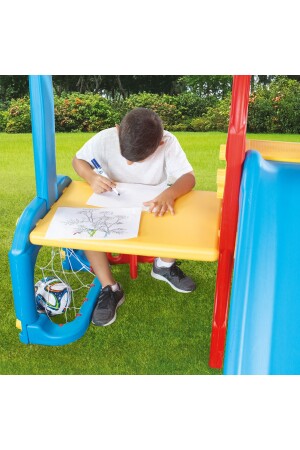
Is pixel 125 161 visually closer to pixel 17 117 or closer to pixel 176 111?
pixel 176 111

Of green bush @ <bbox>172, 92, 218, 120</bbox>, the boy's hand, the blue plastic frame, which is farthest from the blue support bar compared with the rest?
green bush @ <bbox>172, 92, 218, 120</bbox>

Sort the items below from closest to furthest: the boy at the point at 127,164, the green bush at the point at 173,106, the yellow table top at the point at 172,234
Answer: the yellow table top at the point at 172,234, the boy at the point at 127,164, the green bush at the point at 173,106

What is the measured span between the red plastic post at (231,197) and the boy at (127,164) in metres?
0.37

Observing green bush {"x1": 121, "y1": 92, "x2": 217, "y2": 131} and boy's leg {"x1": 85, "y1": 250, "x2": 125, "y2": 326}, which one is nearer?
boy's leg {"x1": 85, "y1": 250, "x2": 125, "y2": 326}

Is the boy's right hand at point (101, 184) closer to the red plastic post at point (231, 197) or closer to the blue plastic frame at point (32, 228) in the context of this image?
the blue plastic frame at point (32, 228)

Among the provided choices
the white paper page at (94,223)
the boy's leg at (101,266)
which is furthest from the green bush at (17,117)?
the white paper page at (94,223)

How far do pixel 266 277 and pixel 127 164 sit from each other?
3.30 ft

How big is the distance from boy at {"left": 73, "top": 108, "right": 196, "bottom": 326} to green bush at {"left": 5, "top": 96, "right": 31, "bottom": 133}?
13.6 ft

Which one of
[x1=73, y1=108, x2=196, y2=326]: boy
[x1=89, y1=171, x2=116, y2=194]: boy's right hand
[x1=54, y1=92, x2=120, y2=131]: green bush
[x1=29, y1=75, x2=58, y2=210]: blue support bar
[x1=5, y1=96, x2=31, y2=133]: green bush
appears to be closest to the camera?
[x1=29, y1=75, x2=58, y2=210]: blue support bar

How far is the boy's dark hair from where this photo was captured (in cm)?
184

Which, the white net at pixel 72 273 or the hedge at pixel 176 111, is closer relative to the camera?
the white net at pixel 72 273

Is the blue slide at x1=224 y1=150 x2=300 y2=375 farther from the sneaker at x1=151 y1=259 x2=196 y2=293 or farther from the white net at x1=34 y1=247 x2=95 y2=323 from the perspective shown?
the white net at x1=34 y1=247 x2=95 y2=323

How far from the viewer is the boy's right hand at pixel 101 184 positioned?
77.5 inches
